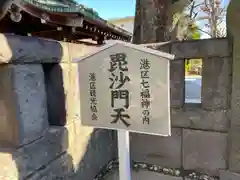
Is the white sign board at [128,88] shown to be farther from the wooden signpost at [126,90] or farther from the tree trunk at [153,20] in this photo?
the tree trunk at [153,20]

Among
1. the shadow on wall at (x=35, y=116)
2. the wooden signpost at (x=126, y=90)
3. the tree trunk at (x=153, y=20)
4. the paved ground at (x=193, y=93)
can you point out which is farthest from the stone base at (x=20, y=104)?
the tree trunk at (x=153, y=20)

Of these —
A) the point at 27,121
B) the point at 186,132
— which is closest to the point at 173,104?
the point at 186,132

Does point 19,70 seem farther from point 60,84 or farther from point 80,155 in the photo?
point 80,155

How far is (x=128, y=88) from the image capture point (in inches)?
A: 63.2

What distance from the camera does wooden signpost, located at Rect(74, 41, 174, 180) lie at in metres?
1.52

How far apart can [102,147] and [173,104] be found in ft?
3.73

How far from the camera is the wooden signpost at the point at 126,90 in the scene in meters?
1.52

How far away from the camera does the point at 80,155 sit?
2471 millimetres

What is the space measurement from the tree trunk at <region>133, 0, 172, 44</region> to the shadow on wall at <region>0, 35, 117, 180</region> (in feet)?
7.77

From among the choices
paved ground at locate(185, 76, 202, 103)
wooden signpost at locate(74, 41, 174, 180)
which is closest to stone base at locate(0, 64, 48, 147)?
wooden signpost at locate(74, 41, 174, 180)

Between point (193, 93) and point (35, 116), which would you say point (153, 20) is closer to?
point (35, 116)

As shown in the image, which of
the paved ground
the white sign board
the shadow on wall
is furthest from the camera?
the paved ground

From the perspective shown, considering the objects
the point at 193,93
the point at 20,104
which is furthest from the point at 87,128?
the point at 193,93

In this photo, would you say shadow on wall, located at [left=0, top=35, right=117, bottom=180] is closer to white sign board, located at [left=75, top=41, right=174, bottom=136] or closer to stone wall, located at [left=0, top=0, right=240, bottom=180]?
stone wall, located at [left=0, top=0, right=240, bottom=180]
